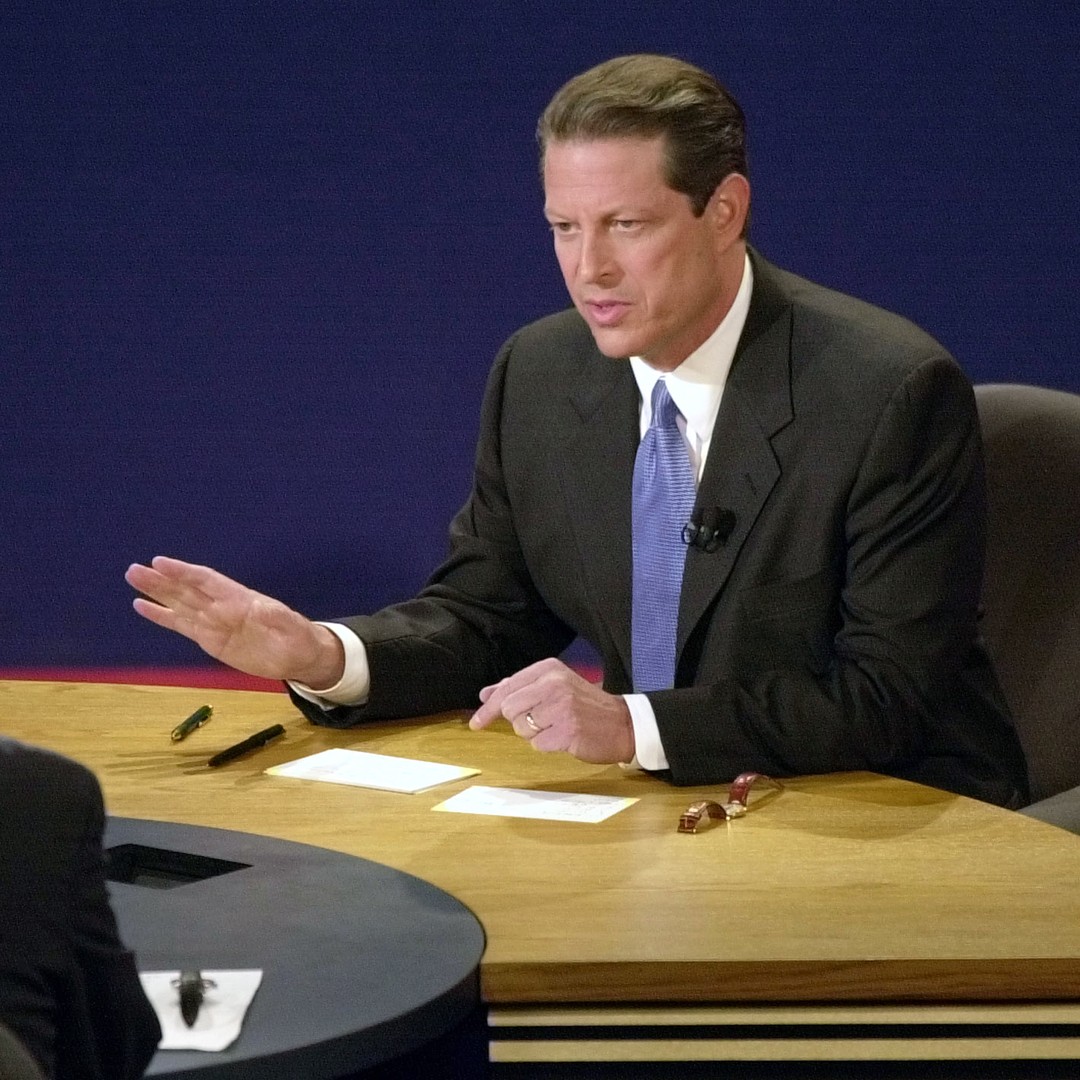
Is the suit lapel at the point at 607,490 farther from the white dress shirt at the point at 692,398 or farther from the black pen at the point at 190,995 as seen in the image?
the black pen at the point at 190,995

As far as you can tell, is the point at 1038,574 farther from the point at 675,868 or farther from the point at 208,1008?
the point at 208,1008

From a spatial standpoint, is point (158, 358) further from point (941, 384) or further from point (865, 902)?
point (865, 902)

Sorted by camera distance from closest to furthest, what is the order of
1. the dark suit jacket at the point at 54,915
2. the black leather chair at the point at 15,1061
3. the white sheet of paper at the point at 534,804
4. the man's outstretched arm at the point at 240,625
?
the black leather chair at the point at 15,1061, the dark suit jacket at the point at 54,915, the white sheet of paper at the point at 534,804, the man's outstretched arm at the point at 240,625

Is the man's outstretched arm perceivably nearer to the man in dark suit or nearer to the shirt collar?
the man in dark suit

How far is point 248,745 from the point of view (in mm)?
2137

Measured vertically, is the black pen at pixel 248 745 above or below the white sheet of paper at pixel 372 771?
above

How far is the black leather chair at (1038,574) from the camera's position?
2.39m

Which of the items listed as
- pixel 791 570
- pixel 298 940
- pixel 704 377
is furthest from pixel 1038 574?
pixel 298 940

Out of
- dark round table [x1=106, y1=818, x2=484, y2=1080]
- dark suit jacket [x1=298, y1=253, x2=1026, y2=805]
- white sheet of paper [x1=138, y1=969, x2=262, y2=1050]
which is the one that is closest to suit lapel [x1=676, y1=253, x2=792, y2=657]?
dark suit jacket [x1=298, y1=253, x2=1026, y2=805]

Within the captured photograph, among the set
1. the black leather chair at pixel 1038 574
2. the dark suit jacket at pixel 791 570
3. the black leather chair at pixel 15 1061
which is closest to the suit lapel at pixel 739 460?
the dark suit jacket at pixel 791 570

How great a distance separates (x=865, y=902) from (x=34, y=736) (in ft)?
3.58

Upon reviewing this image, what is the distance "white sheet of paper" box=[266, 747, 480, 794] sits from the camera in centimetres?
199

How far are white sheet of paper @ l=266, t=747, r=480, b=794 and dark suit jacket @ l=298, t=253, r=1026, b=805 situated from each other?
158mm

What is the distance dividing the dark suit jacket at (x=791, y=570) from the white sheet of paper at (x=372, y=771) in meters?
0.16
